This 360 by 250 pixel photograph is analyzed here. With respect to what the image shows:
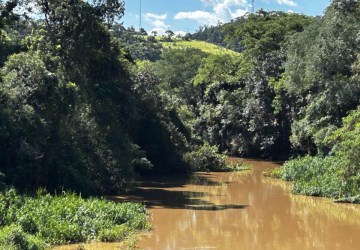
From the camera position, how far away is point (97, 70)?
91.6 feet

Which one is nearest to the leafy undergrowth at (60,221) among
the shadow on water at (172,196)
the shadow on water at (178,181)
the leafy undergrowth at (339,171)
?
the shadow on water at (172,196)

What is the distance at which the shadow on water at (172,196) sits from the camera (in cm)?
2211

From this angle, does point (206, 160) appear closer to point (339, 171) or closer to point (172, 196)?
point (172, 196)

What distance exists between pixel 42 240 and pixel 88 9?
15.3m

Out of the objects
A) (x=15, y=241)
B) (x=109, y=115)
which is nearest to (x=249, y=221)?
(x=15, y=241)

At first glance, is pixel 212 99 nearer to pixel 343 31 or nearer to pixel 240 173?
pixel 240 173

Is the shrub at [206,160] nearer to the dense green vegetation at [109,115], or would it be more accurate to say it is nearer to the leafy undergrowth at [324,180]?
the dense green vegetation at [109,115]

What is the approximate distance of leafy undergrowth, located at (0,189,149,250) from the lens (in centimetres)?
1342

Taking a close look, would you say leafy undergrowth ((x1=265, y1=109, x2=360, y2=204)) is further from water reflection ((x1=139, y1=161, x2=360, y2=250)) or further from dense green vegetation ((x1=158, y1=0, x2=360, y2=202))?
water reflection ((x1=139, y1=161, x2=360, y2=250))

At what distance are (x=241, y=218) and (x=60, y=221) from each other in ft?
23.2

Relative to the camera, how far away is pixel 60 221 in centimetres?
1531

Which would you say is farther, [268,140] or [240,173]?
[268,140]

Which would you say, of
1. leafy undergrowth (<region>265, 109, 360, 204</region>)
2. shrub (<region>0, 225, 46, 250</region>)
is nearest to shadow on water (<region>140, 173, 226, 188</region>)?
leafy undergrowth (<region>265, 109, 360, 204</region>)

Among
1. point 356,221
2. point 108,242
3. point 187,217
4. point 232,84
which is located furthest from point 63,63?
point 232,84
